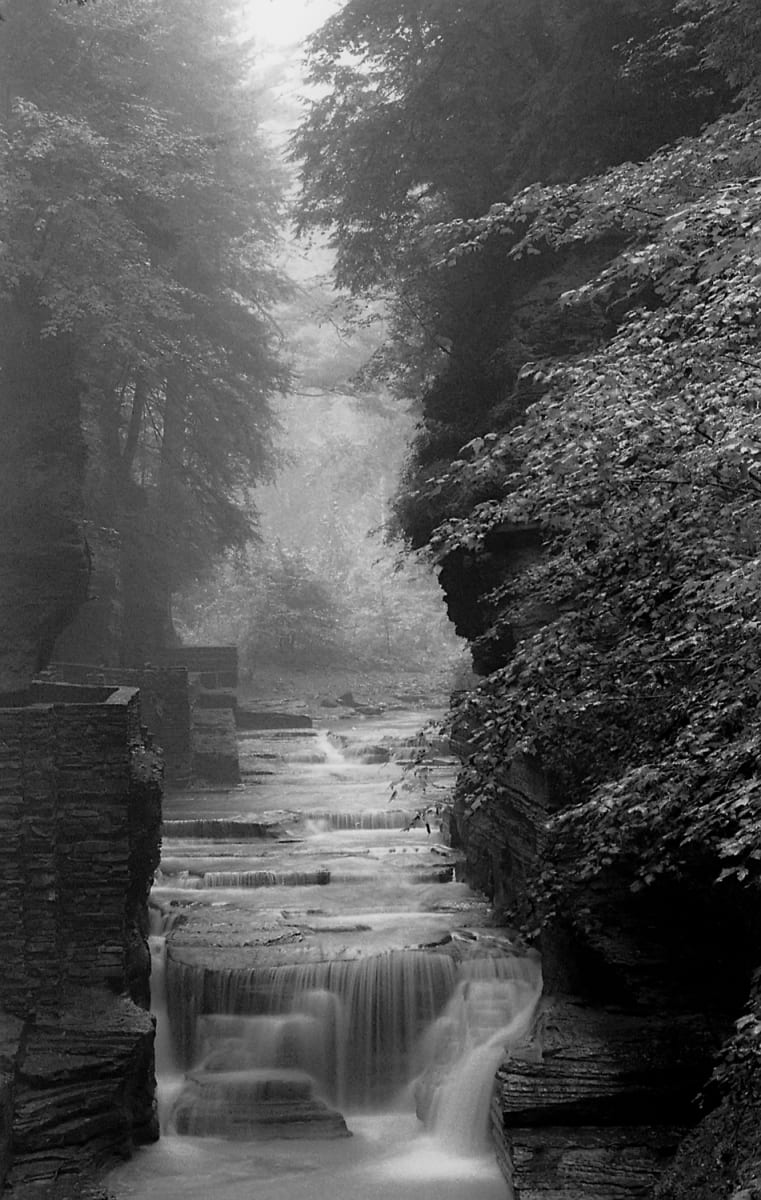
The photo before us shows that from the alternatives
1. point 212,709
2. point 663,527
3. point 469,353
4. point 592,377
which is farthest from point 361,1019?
point 212,709

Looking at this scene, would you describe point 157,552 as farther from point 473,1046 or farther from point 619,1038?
point 619,1038

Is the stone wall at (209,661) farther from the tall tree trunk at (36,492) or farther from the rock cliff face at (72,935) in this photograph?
the rock cliff face at (72,935)

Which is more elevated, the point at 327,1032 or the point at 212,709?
the point at 212,709

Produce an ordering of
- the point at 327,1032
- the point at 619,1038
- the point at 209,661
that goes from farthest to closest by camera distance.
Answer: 1. the point at 209,661
2. the point at 327,1032
3. the point at 619,1038

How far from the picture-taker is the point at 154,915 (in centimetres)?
1288

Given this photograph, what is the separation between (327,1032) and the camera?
11.2 metres

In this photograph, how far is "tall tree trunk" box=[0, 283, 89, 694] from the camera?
1927 cm

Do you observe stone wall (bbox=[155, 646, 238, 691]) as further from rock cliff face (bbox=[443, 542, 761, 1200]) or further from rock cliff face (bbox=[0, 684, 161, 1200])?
rock cliff face (bbox=[443, 542, 761, 1200])

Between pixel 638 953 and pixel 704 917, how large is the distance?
653 millimetres

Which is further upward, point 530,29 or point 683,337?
point 530,29

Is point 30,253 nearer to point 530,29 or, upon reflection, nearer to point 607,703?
point 530,29

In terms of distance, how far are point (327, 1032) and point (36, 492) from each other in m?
11.7

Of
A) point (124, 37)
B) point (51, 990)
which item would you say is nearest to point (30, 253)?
point (124, 37)

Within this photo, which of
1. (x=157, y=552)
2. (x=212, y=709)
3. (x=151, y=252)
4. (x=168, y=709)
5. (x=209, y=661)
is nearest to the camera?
(x=168, y=709)
